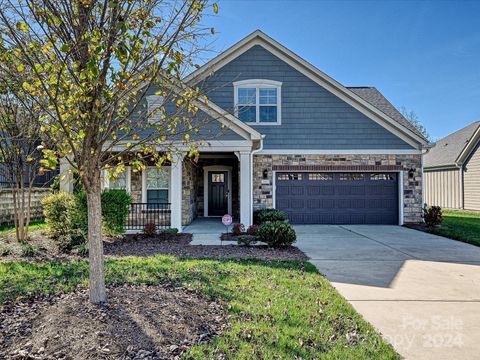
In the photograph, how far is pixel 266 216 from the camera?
1127cm

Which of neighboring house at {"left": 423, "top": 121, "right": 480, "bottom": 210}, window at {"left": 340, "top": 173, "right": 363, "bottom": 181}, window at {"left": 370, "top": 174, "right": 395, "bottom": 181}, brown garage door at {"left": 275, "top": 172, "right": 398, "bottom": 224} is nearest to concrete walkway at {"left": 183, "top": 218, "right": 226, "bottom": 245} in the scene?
brown garage door at {"left": 275, "top": 172, "right": 398, "bottom": 224}

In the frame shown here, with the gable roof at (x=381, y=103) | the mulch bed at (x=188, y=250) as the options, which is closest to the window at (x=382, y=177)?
the gable roof at (x=381, y=103)

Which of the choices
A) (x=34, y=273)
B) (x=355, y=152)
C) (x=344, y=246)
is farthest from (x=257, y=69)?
(x=34, y=273)

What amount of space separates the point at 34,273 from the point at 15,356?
3.08 m

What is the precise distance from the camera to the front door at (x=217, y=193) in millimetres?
15109

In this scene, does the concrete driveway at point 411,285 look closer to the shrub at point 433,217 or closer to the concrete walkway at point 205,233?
the shrub at point 433,217

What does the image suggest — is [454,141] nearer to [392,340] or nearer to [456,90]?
[456,90]

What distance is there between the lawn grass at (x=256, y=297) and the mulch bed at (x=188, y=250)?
1.85ft

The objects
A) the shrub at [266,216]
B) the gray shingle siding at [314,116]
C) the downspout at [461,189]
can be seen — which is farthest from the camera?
the downspout at [461,189]

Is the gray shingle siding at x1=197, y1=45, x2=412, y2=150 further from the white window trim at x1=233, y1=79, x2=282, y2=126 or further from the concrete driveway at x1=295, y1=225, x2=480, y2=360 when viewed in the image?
the concrete driveway at x1=295, y1=225, x2=480, y2=360

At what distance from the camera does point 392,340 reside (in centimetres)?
336

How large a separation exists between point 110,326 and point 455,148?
2536 cm

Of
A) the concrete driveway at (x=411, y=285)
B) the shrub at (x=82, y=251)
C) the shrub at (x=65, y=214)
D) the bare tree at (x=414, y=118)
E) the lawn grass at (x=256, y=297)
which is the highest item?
the bare tree at (x=414, y=118)

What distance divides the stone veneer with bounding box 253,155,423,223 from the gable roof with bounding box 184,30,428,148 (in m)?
0.91
